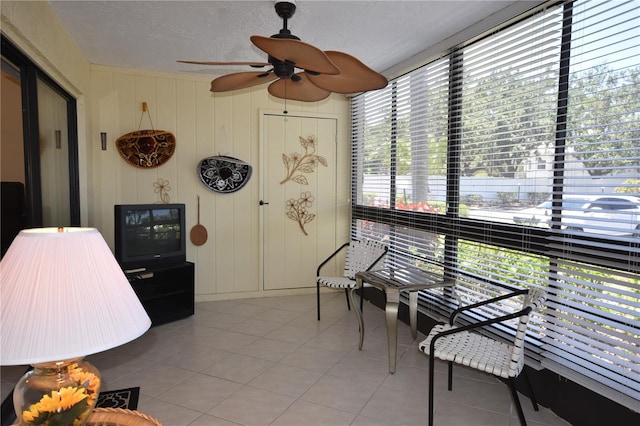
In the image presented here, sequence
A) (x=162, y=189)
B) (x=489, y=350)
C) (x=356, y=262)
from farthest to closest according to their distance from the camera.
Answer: (x=162, y=189) < (x=356, y=262) < (x=489, y=350)

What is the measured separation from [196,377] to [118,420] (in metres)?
1.43

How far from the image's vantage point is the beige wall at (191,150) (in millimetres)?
3896

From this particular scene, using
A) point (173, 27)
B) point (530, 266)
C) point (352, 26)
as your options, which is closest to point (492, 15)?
point (352, 26)

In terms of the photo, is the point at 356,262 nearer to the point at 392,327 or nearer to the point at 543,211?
the point at 392,327

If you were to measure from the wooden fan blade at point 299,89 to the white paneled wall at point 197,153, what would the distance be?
6.51 ft

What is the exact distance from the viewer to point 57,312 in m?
0.93

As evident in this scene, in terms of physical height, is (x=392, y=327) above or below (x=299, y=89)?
below

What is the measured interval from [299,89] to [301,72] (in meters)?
Result: 0.19

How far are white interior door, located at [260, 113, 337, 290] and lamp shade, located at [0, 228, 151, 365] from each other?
11.4 feet

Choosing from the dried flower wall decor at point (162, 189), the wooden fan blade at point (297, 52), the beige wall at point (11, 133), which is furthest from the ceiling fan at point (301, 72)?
the dried flower wall decor at point (162, 189)

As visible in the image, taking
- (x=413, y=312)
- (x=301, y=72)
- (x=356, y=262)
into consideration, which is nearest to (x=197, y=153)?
(x=356, y=262)

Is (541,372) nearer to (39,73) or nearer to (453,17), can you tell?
(453,17)

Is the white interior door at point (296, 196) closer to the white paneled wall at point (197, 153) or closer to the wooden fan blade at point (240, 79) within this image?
the white paneled wall at point (197, 153)

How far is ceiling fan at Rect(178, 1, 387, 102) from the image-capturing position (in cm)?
163
